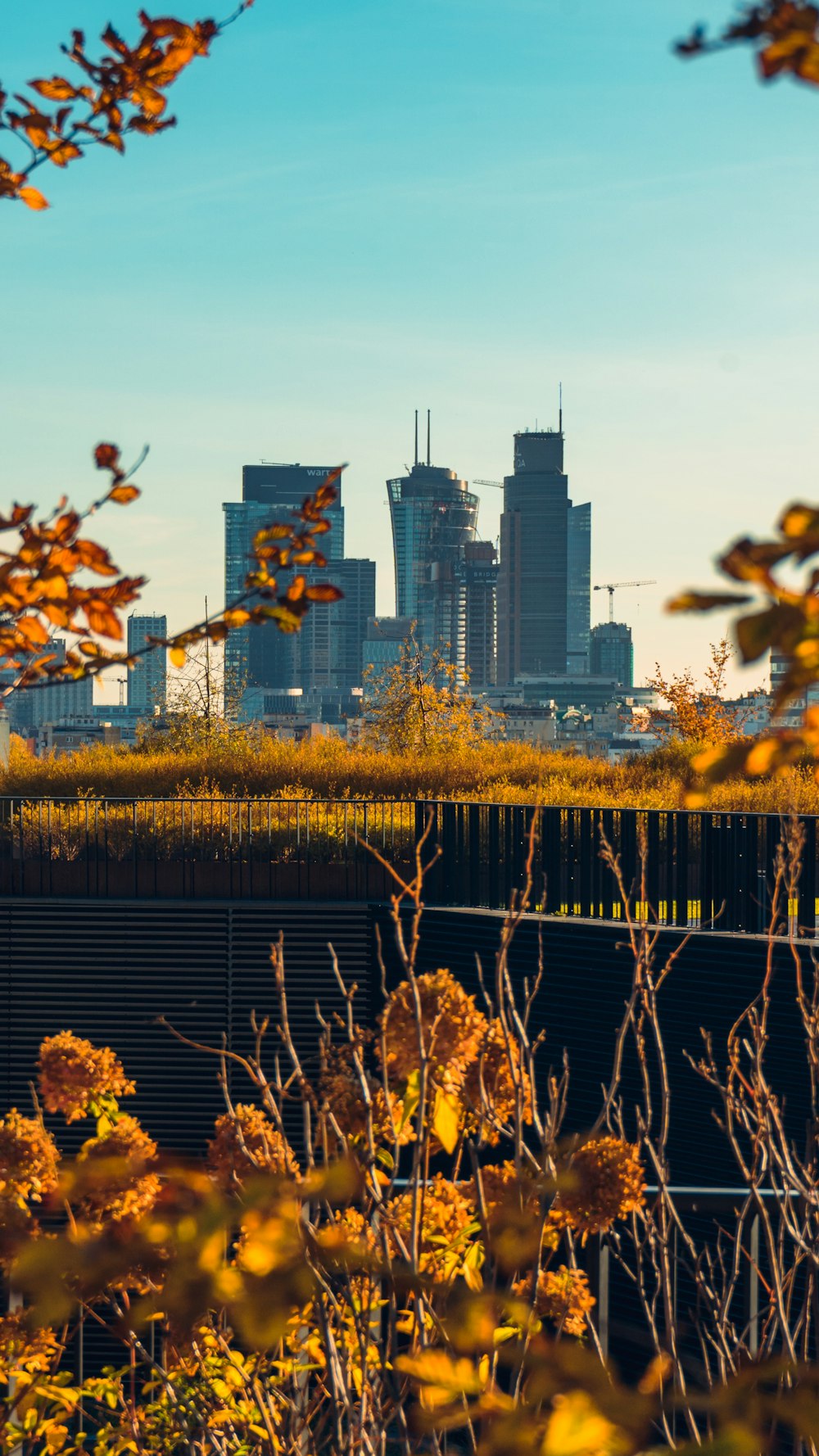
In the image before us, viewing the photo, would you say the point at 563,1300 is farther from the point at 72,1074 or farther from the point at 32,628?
the point at 32,628

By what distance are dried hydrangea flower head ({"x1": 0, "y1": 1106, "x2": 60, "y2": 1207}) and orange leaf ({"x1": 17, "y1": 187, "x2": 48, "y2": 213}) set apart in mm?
1881

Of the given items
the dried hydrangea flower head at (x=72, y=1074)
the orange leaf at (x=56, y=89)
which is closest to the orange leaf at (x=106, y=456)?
the orange leaf at (x=56, y=89)

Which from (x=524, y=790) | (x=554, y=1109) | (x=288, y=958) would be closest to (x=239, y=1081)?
(x=288, y=958)

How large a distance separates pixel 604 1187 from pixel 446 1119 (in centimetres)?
31

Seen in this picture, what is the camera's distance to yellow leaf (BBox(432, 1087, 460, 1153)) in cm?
245

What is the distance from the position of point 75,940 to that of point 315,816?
245 centimetres

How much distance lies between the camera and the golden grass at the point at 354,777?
46.4 feet

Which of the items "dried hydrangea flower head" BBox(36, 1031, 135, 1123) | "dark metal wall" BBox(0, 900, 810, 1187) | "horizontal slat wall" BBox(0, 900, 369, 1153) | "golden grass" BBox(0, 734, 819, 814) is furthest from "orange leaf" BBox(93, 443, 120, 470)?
"golden grass" BBox(0, 734, 819, 814)

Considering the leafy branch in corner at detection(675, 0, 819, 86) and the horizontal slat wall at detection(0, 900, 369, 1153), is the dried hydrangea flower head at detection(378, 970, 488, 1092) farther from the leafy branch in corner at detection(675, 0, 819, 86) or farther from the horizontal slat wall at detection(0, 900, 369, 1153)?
the horizontal slat wall at detection(0, 900, 369, 1153)

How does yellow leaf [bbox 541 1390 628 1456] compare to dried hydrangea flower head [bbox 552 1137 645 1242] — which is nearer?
yellow leaf [bbox 541 1390 628 1456]

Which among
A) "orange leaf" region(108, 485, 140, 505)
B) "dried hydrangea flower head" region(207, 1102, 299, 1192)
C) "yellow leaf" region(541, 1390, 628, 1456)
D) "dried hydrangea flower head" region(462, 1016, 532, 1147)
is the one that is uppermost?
"orange leaf" region(108, 485, 140, 505)

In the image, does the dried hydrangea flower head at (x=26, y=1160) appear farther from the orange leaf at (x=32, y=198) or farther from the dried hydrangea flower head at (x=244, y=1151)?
the orange leaf at (x=32, y=198)

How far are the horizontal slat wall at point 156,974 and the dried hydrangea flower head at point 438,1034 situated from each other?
8.04m

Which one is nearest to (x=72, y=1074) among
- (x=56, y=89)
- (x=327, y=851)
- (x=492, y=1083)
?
(x=492, y=1083)
